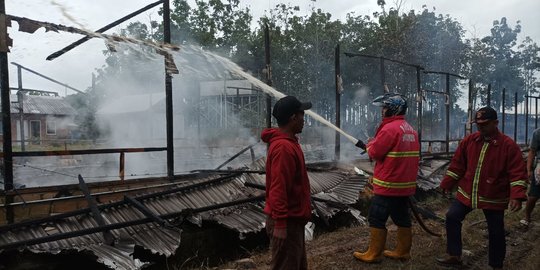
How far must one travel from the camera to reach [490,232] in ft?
14.3

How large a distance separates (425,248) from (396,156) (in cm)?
178

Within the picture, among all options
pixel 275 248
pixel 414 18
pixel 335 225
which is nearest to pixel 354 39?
pixel 414 18

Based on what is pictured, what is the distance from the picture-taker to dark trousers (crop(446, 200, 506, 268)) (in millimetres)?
4285

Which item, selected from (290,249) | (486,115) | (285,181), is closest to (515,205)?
(486,115)

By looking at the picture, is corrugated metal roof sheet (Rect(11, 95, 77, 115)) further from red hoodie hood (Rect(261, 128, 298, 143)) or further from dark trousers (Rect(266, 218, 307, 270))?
dark trousers (Rect(266, 218, 307, 270))

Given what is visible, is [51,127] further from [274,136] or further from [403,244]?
[274,136]

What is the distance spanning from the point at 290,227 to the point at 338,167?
22.9 feet

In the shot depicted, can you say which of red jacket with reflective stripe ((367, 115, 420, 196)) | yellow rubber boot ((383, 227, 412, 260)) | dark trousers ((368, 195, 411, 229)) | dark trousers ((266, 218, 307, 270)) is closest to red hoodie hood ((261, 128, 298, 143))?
dark trousers ((266, 218, 307, 270))

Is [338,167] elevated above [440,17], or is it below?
below

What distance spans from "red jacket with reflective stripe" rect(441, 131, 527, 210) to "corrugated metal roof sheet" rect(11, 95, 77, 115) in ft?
69.4

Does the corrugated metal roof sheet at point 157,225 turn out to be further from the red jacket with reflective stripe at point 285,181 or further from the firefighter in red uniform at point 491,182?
the firefighter in red uniform at point 491,182

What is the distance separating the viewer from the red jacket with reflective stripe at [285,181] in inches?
113

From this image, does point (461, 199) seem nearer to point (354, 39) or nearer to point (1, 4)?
point (1, 4)

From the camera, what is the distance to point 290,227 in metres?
3.05
